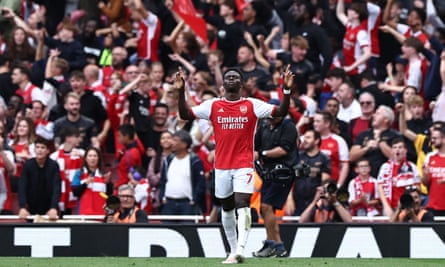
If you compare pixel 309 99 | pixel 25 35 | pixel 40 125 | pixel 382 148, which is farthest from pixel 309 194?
pixel 25 35

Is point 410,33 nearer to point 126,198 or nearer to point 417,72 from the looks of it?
point 417,72

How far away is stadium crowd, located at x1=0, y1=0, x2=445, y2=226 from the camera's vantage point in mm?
17703

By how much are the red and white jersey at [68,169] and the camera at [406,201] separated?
4971 millimetres

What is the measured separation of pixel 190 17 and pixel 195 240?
6.05 m

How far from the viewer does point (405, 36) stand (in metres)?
21.2

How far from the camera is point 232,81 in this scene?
13586 millimetres

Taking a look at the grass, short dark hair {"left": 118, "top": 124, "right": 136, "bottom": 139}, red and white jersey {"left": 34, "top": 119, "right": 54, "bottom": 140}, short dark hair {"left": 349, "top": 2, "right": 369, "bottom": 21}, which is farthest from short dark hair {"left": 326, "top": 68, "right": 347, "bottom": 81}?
the grass

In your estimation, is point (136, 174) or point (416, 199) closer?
point (416, 199)

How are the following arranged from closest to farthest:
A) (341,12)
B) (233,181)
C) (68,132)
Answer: (233,181) < (68,132) < (341,12)

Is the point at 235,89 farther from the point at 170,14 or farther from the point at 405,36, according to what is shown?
the point at 170,14

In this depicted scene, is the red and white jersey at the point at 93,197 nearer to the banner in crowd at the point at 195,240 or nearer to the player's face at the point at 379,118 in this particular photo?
the banner in crowd at the point at 195,240

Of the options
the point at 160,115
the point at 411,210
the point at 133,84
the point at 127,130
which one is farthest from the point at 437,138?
the point at 133,84

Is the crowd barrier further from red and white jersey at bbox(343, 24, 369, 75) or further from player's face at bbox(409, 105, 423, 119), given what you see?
red and white jersey at bbox(343, 24, 369, 75)

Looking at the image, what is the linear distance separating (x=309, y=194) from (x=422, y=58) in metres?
3.83
